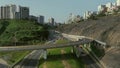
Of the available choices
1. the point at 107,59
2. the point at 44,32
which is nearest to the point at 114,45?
the point at 107,59

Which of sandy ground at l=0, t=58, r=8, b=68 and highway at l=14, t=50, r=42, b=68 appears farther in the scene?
sandy ground at l=0, t=58, r=8, b=68

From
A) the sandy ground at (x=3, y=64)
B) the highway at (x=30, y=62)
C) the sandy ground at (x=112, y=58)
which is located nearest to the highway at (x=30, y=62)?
the highway at (x=30, y=62)

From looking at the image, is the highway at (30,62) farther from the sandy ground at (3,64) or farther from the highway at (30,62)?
the sandy ground at (3,64)

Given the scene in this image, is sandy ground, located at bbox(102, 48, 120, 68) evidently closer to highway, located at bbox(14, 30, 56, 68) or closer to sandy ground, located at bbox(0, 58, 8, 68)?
highway, located at bbox(14, 30, 56, 68)

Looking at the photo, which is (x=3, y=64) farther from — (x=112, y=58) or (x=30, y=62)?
(x=112, y=58)

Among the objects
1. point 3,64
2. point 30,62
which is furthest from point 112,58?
point 3,64

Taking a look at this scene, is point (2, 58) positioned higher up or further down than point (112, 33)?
further down

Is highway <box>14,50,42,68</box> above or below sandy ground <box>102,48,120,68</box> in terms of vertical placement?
below

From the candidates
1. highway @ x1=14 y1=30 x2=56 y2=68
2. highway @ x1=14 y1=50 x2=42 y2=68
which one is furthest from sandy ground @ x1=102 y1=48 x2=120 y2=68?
highway @ x1=14 y1=50 x2=42 y2=68

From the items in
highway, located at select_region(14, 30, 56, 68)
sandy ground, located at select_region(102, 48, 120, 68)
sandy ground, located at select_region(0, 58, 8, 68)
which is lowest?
sandy ground, located at select_region(0, 58, 8, 68)

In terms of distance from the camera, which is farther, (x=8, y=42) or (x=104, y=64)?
(x=8, y=42)

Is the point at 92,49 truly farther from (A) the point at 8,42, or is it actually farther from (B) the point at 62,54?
(A) the point at 8,42
